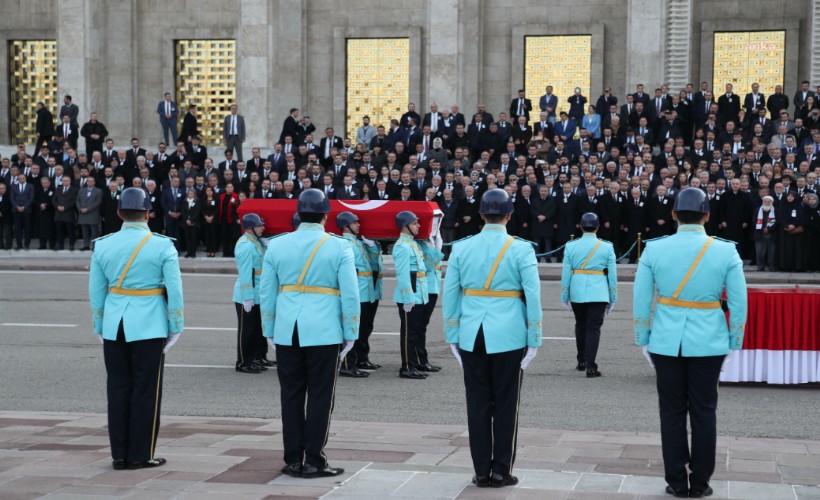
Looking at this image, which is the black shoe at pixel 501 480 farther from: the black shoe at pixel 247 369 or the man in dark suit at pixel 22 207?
the man in dark suit at pixel 22 207

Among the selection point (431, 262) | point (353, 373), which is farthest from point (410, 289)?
point (353, 373)

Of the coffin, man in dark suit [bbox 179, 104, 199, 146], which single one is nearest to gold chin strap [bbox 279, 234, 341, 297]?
the coffin

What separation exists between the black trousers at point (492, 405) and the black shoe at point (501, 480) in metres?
0.03

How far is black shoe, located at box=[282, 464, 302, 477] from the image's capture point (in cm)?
838

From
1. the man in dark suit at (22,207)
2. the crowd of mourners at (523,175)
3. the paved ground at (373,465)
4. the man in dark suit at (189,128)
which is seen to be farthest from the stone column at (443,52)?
the paved ground at (373,465)

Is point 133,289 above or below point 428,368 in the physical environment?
above

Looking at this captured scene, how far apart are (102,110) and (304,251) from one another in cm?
3188

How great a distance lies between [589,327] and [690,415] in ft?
21.1

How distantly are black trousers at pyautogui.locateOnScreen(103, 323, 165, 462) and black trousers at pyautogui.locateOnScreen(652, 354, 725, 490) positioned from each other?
360cm

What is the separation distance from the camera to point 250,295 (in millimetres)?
14117

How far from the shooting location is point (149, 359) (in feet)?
29.2

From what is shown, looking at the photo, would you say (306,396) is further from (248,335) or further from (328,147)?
(328,147)

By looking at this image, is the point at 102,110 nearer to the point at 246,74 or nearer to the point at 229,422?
the point at 246,74

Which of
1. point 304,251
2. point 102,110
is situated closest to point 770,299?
point 304,251
